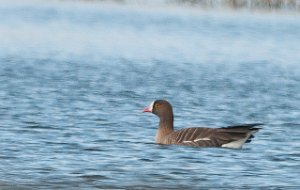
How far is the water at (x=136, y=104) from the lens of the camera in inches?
624

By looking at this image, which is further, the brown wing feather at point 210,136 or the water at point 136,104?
the brown wing feather at point 210,136

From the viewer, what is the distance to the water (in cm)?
1586

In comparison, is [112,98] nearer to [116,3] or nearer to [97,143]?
[97,143]

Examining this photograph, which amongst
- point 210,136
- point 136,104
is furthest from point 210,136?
point 136,104

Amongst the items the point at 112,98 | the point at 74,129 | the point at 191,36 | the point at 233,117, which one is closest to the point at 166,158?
the point at 74,129

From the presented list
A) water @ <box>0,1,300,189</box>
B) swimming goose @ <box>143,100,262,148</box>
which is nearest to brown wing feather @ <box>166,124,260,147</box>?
swimming goose @ <box>143,100,262,148</box>

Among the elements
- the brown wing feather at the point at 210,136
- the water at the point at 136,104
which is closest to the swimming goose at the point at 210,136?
the brown wing feather at the point at 210,136

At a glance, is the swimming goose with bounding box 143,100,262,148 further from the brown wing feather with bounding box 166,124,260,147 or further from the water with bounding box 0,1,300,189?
the water with bounding box 0,1,300,189

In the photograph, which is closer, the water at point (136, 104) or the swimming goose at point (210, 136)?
the water at point (136, 104)

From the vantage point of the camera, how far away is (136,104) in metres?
25.2

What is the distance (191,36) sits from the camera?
56750mm

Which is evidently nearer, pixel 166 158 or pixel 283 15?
pixel 166 158

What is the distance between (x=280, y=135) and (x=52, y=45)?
26.2 meters

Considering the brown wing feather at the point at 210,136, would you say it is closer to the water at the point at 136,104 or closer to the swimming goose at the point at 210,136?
the swimming goose at the point at 210,136
